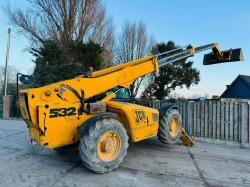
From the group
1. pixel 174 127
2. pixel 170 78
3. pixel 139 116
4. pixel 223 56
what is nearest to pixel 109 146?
pixel 139 116

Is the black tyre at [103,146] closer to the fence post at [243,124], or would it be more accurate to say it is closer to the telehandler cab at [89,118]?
the telehandler cab at [89,118]

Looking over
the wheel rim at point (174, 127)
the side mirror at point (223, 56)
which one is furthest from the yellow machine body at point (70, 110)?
the side mirror at point (223, 56)

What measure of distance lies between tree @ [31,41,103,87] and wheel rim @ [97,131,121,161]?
26.2 feet

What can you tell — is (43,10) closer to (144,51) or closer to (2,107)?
(2,107)

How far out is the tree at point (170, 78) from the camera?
19.3 meters

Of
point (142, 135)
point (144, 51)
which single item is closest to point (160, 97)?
point (144, 51)

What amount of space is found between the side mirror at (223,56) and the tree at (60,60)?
7.02 m

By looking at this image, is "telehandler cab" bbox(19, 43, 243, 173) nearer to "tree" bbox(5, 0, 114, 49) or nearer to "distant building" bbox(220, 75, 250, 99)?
"tree" bbox(5, 0, 114, 49)

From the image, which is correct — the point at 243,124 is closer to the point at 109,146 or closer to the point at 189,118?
the point at 189,118

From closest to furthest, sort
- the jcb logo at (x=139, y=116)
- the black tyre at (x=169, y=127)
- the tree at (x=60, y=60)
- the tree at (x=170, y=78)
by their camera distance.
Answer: the jcb logo at (x=139, y=116) < the black tyre at (x=169, y=127) < the tree at (x=60, y=60) < the tree at (x=170, y=78)

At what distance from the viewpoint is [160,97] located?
63.8 ft

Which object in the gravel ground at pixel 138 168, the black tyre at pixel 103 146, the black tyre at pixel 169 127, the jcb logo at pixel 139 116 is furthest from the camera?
the black tyre at pixel 169 127

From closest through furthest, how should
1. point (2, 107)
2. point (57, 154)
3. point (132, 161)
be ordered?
1. point (132, 161)
2. point (57, 154)
3. point (2, 107)

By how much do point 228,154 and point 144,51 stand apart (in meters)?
16.0
